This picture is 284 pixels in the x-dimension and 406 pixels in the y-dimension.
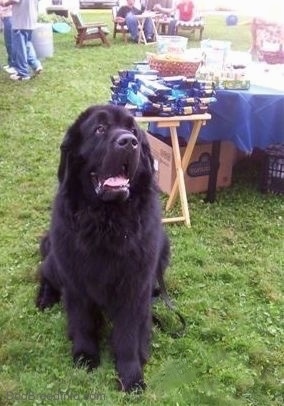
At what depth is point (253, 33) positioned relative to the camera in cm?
529

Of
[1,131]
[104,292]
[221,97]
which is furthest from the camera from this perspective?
[1,131]

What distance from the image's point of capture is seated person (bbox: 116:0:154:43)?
12438 mm

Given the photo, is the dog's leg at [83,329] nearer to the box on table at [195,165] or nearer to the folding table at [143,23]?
the box on table at [195,165]

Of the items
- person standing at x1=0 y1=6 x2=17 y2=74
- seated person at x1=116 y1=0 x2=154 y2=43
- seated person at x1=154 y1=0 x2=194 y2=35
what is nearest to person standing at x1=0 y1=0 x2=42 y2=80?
person standing at x1=0 y1=6 x2=17 y2=74

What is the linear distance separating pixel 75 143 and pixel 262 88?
232 centimetres

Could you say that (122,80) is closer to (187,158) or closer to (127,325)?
(187,158)

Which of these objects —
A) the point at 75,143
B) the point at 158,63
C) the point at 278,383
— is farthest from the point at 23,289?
the point at 158,63

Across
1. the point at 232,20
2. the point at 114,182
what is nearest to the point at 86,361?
the point at 114,182

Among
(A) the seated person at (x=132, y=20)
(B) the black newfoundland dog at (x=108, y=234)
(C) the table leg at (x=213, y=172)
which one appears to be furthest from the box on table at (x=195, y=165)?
(A) the seated person at (x=132, y=20)

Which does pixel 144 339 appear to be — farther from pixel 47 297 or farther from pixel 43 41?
pixel 43 41

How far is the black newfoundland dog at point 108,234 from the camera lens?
228 cm

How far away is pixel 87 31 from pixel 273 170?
7954 mm

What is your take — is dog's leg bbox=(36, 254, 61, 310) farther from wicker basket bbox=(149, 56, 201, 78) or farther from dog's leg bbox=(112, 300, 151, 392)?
wicker basket bbox=(149, 56, 201, 78)

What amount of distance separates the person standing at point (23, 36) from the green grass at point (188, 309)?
9.94 ft
